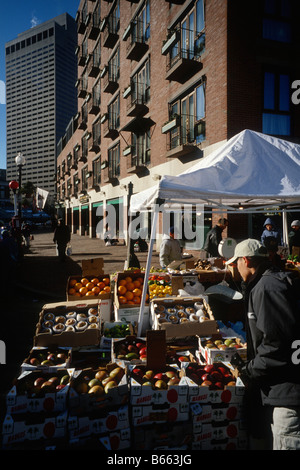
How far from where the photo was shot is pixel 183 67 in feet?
→ 42.2

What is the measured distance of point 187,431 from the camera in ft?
8.09

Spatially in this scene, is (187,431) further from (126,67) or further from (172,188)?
(126,67)

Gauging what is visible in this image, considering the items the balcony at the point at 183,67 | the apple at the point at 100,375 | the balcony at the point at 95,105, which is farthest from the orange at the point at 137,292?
the balcony at the point at 95,105

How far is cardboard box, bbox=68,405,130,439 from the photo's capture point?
2342mm

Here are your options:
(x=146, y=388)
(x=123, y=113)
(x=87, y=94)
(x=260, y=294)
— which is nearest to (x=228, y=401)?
(x=146, y=388)

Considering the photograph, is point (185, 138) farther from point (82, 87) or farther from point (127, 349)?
point (82, 87)

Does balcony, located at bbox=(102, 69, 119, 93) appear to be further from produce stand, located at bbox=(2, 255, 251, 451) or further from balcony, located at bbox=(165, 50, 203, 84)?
produce stand, located at bbox=(2, 255, 251, 451)

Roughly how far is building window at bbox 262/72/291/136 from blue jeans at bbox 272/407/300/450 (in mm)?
11270

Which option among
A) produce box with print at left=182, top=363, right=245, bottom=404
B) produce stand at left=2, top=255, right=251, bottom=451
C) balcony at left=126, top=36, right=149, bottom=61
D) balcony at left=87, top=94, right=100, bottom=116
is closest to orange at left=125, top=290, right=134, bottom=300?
produce stand at left=2, top=255, right=251, bottom=451

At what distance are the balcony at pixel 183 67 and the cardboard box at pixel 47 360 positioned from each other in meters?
13.0

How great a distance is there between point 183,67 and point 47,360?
44.3 ft

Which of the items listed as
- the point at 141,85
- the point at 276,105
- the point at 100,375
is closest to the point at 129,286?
the point at 100,375

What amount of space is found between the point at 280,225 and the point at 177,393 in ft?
37.4

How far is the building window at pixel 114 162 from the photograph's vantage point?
936 inches
